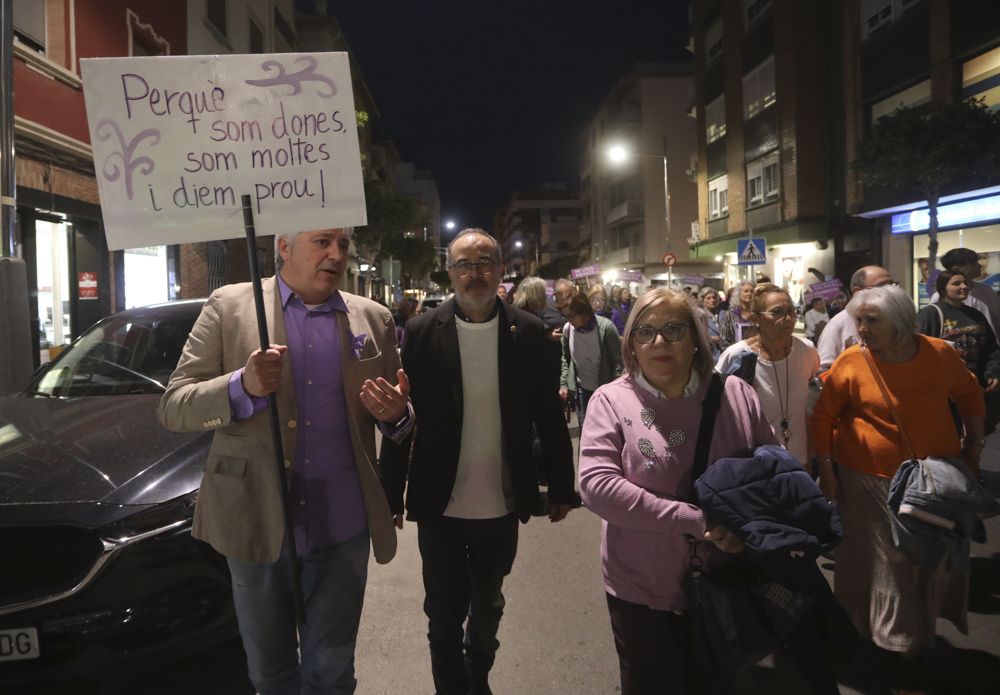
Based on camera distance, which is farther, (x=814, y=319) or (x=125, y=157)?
(x=814, y=319)

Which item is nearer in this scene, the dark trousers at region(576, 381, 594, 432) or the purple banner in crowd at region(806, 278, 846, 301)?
the dark trousers at region(576, 381, 594, 432)

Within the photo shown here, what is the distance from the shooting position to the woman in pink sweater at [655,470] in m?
2.32

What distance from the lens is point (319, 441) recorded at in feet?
7.85

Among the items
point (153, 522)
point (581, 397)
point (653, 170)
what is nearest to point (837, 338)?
point (581, 397)

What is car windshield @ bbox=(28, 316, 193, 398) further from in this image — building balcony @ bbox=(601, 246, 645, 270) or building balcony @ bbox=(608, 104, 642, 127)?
building balcony @ bbox=(608, 104, 642, 127)

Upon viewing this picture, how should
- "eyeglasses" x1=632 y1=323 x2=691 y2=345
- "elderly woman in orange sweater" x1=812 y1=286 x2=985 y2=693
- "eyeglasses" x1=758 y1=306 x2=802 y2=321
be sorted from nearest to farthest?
1. "eyeglasses" x1=632 y1=323 x2=691 y2=345
2. "elderly woman in orange sweater" x1=812 y1=286 x2=985 y2=693
3. "eyeglasses" x1=758 y1=306 x2=802 y2=321

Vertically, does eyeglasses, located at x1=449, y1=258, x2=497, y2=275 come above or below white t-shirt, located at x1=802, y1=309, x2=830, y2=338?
above

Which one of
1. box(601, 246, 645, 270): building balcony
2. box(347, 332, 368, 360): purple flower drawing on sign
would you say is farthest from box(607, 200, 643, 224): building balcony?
box(347, 332, 368, 360): purple flower drawing on sign

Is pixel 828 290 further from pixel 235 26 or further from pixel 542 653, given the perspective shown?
pixel 235 26

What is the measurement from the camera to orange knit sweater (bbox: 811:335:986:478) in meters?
3.30

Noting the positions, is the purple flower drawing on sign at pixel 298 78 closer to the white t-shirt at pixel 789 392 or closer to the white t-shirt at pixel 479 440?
the white t-shirt at pixel 479 440

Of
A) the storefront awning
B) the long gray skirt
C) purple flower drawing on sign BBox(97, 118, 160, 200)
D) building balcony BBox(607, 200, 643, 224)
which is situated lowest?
the long gray skirt

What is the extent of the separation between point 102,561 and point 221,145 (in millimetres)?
1895

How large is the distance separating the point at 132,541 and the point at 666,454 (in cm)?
230
